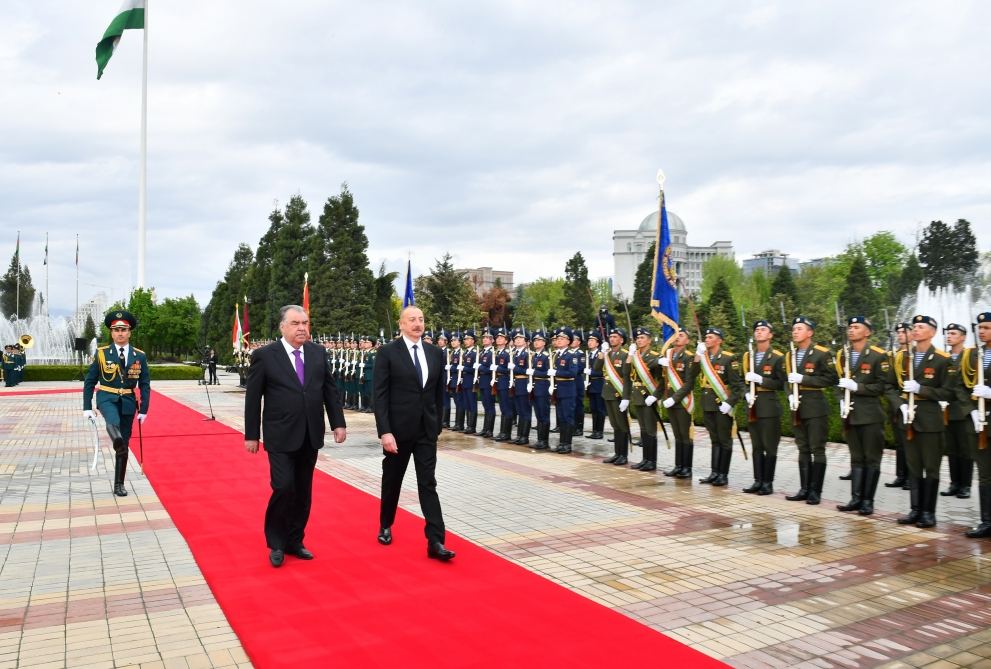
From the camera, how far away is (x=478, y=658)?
12.7 ft

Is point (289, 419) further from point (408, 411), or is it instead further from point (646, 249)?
point (646, 249)

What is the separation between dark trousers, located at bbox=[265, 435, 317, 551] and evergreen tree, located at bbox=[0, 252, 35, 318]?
258 ft

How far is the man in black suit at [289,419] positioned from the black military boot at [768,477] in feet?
16.7

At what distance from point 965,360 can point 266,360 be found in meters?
6.05

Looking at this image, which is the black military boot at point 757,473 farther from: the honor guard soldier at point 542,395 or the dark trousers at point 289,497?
the dark trousers at point 289,497

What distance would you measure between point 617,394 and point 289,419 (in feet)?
20.9

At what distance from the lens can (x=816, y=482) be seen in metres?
8.09

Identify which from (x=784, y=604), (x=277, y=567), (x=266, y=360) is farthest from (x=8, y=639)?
(x=784, y=604)

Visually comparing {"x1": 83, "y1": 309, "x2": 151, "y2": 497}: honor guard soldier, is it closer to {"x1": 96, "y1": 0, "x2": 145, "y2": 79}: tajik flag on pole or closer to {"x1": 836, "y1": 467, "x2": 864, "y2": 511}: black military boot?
{"x1": 836, "y1": 467, "x2": 864, "y2": 511}: black military boot

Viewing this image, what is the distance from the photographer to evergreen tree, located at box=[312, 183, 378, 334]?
39562 millimetres

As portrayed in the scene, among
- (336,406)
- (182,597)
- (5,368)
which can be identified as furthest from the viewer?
(5,368)

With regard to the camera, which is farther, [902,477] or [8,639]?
[902,477]

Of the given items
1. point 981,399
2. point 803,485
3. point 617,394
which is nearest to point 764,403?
point 803,485

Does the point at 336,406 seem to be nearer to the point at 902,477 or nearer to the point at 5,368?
the point at 902,477
